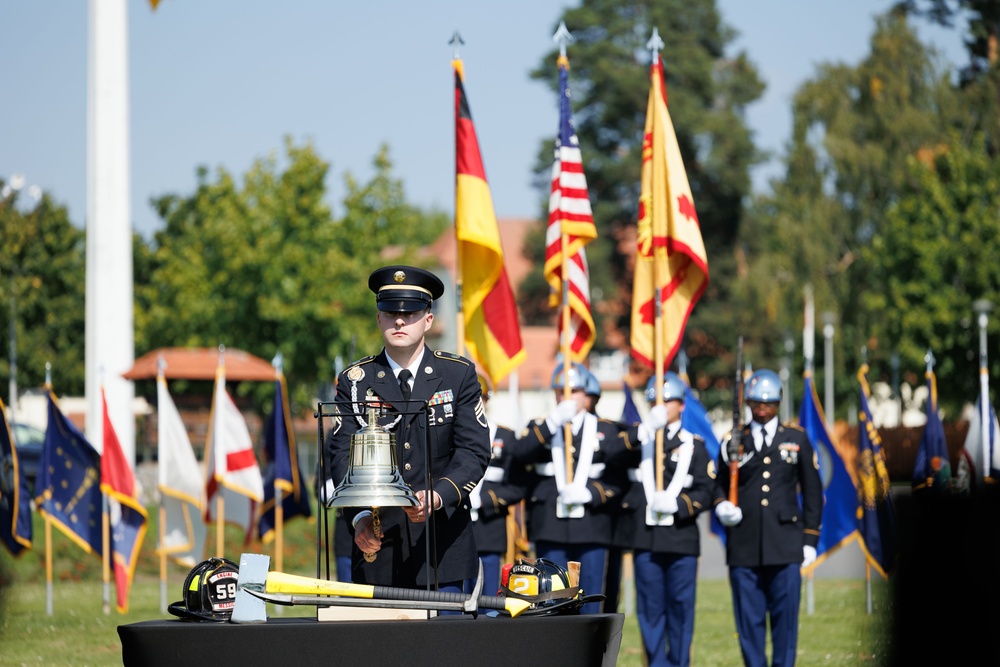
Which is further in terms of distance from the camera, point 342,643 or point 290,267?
point 290,267

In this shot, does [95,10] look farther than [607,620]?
Yes

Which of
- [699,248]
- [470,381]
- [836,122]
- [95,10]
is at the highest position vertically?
[836,122]

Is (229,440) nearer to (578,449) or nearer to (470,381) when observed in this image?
(578,449)

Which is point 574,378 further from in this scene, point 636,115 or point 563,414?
point 636,115

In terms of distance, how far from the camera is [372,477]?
4.88m

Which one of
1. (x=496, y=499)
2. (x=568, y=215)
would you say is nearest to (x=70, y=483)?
(x=496, y=499)

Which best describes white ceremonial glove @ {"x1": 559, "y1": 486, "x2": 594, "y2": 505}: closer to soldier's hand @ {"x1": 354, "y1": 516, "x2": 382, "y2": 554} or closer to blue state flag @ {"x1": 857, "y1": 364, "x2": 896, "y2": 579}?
blue state flag @ {"x1": 857, "y1": 364, "x2": 896, "y2": 579}

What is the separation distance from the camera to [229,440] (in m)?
14.6

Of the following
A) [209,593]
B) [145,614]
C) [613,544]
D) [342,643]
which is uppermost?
[209,593]

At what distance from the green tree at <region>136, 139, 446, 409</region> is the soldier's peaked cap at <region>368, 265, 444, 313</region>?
35.9m

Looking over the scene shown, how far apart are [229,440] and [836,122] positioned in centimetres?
3593

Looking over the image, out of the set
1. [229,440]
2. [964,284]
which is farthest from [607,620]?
[964,284]

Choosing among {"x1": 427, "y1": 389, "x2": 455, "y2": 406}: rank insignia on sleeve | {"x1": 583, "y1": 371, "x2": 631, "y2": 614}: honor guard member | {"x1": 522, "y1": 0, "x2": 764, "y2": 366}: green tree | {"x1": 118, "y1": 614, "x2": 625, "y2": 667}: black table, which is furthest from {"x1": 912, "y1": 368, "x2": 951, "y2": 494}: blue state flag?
{"x1": 522, "y1": 0, "x2": 764, "y2": 366}: green tree

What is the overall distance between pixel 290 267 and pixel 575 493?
1324 inches
